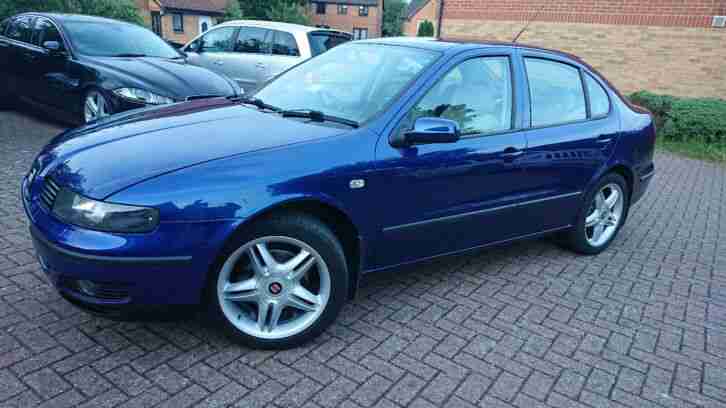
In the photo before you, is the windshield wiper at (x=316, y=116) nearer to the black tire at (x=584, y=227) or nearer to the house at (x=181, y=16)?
the black tire at (x=584, y=227)

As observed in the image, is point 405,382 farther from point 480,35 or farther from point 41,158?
point 480,35

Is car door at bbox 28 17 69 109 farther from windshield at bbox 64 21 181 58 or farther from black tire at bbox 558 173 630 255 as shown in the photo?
black tire at bbox 558 173 630 255

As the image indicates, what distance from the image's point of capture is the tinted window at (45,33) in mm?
7160

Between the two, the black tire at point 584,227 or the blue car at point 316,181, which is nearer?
the blue car at point 316,181

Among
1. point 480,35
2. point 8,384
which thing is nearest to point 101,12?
point 480,35

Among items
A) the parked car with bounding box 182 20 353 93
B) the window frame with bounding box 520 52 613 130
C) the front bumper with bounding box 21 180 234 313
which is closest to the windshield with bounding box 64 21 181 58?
the parked car with bounding box 182 20 353 93

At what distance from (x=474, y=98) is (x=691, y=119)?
373 inches

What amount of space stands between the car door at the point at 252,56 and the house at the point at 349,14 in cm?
5355

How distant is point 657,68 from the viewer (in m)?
12.5

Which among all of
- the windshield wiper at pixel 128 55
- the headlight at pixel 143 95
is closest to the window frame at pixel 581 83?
the headlight at pixel 143 95

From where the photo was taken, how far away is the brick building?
39.0 ft

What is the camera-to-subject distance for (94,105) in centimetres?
656

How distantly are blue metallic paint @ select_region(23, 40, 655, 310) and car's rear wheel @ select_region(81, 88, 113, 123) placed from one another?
323 centimetres

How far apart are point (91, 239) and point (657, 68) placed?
1341cm
